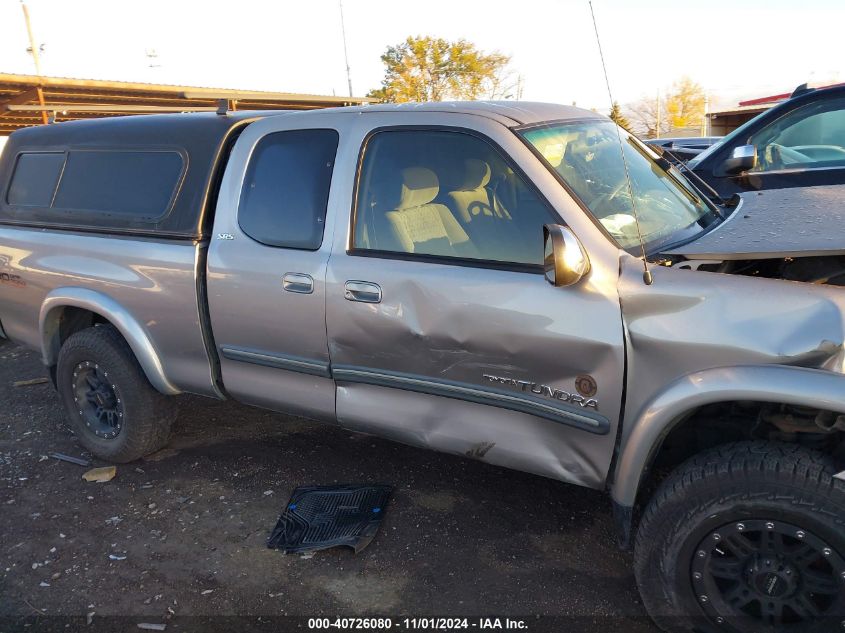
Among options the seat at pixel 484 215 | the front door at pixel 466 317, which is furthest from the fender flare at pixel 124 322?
the seat at pixel 484 215

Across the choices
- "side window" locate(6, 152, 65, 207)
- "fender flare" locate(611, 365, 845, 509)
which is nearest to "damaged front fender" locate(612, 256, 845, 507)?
"fender flare" locate(611, 365, 845, 509)

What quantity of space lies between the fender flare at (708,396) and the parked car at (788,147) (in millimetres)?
3006

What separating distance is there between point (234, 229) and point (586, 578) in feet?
7.51

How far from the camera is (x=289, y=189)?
3.27m

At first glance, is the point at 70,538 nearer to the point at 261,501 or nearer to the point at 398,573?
the point at 261,501

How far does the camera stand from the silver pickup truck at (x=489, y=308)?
2219 mm

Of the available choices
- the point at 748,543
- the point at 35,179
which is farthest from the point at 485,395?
the point at 35,179

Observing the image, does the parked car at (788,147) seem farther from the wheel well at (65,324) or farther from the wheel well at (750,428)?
the wheel well at (65,324)

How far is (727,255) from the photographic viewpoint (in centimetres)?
229

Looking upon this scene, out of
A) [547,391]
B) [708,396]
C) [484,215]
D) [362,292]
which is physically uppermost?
[484,215]

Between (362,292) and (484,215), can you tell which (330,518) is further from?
(484,215)

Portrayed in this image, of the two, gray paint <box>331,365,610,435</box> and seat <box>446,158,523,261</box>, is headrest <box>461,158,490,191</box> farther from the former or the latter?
gray paint <box>331,365,610,435</box>

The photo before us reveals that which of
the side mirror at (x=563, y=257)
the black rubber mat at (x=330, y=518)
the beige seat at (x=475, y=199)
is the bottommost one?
the black rubber mat at (x=330, y=518)

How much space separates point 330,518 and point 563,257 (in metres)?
1.83
